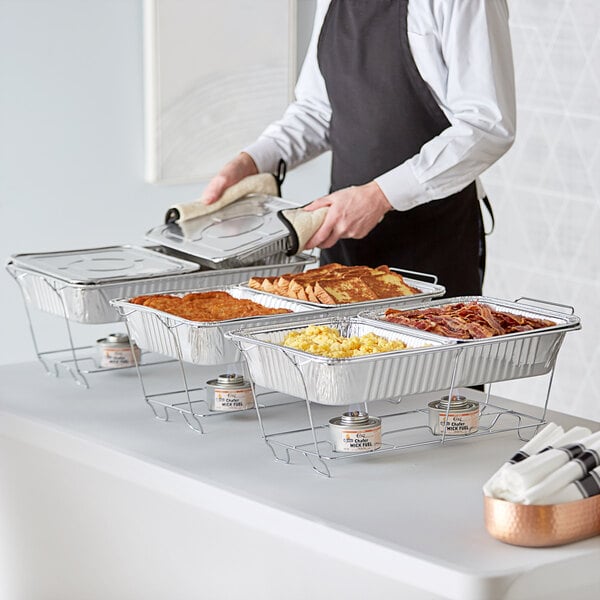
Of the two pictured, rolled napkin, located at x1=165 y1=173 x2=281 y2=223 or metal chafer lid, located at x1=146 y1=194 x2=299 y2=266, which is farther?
rolled napkin, located at x1=165 y1=173 x2=281 y2=223

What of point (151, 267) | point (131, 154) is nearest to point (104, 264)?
point (151, 267)

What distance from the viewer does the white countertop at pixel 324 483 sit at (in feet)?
3.52

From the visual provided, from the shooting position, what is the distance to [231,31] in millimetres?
3568

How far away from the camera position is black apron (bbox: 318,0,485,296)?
204 cm

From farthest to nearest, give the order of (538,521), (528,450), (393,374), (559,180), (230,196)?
1. (559,180)
2. (230,196)
3. (393,374)
4. (528,450)
5. (538,521)

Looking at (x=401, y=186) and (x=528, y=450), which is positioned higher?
(x=401, y=186)

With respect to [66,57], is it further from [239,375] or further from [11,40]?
[239,375]

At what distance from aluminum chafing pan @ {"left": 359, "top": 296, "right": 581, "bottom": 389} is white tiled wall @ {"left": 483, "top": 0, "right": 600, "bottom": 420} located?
1.68 metres

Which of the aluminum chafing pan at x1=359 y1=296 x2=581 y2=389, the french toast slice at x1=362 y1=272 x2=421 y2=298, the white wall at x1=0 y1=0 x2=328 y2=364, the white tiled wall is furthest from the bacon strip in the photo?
the white wall at x1=0 y1=0 x2=328 y2=364

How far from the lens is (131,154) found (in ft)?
11.3

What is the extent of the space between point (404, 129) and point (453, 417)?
2.59 feet

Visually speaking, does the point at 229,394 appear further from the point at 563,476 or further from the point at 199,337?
the point at 563,476

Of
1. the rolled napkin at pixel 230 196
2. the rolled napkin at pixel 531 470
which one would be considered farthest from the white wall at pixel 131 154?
the rolled napkin at pixel 531 470

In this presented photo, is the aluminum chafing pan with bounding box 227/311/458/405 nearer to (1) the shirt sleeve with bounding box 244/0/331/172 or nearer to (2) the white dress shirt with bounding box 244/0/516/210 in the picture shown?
(2) the white dress shirt with bounding box 244/0/516/210
